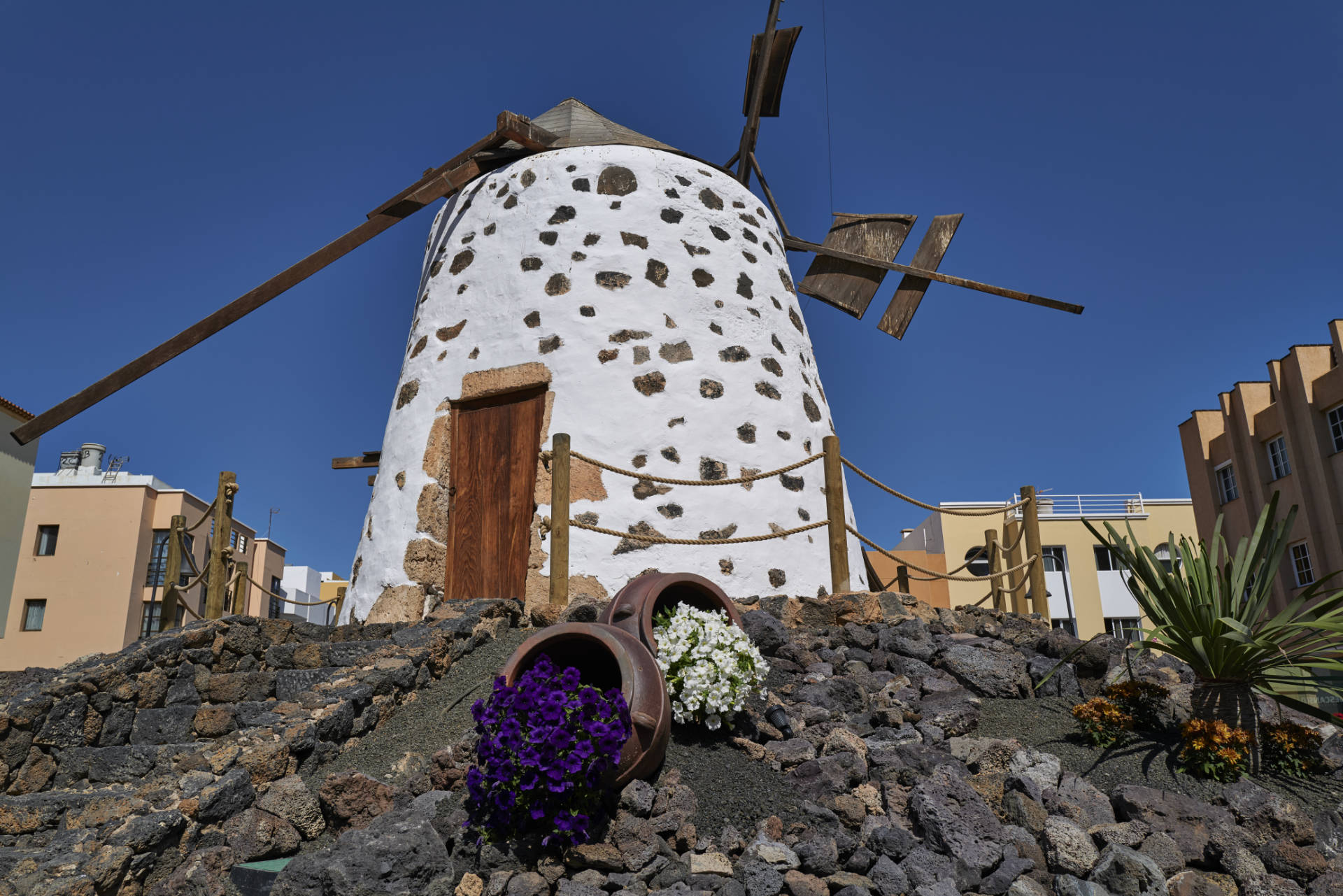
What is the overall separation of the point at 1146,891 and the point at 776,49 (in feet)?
27.3

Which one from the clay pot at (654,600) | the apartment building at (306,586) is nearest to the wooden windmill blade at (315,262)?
the clay pot at (654,600)

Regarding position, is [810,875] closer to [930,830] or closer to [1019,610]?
[930,830]

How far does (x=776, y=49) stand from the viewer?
9.54 metres

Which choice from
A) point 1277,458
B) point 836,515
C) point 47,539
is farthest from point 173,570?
point 47,539

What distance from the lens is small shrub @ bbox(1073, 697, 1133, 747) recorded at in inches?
178

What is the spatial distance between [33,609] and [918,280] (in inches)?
981

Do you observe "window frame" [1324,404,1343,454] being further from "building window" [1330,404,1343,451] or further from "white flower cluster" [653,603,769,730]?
"white flower cluster" [653,603,769,730]

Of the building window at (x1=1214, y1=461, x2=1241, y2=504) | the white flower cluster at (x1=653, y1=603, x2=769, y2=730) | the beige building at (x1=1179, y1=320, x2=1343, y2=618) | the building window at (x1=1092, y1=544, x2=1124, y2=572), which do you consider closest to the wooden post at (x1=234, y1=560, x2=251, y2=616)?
the white flower cluster at (x1=653, y1=603, x2=769, y2=730)

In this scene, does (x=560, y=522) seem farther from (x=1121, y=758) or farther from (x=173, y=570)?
(x=173, y=570)

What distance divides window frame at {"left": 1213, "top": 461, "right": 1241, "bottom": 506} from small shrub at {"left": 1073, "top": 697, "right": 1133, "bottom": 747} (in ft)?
57.2

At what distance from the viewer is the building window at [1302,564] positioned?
1723 centimetres

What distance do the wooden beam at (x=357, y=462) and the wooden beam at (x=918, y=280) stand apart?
5814 mm

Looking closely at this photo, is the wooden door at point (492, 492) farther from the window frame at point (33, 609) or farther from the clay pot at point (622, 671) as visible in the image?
the window frame at point (33, 609)

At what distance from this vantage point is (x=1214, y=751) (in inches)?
166
